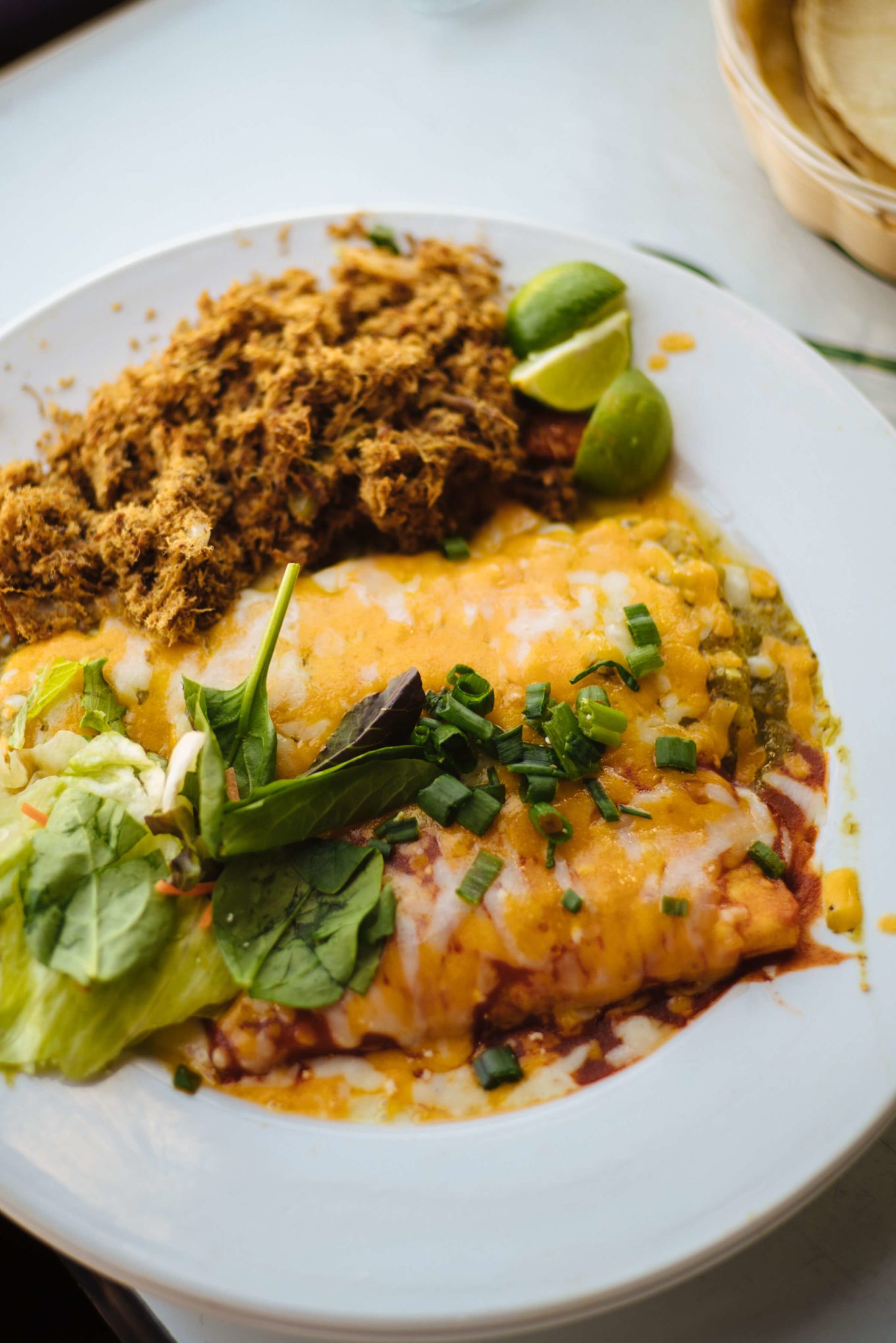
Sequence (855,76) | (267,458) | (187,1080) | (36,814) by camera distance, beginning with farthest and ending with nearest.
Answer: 1. (855,76)
2. (267,458)
3. (36,814)
4. (187,1080)

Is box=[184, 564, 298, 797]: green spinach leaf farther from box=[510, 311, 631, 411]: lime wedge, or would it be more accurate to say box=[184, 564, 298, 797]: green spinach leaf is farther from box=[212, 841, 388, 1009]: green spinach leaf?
box=[510, 311, 631, 411]: lime wedge

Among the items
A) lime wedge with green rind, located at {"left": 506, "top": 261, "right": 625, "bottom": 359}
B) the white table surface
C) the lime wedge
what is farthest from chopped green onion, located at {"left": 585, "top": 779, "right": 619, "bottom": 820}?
the white table surface

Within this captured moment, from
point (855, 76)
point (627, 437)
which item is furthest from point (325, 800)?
point (855, 76)

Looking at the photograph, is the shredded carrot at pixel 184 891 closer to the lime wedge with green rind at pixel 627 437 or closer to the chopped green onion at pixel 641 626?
the chopped green onion at pixel 641 626

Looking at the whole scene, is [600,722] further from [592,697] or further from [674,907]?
[674,907]

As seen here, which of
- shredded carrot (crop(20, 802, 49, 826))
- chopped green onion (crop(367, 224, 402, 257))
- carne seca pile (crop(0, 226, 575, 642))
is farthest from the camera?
chopped green onion (crop(367, 224, 402, 257))

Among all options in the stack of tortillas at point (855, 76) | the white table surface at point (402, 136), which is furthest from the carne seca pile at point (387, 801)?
the white table surface at point (402, 136)
